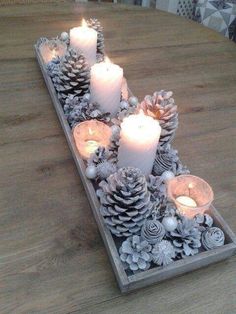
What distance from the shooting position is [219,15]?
167 centimetres

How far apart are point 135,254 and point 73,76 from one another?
470 millimetres

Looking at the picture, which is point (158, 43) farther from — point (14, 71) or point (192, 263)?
point (192, 263)

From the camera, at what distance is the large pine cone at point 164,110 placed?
0.67 m

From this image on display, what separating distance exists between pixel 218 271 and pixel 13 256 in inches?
12.8

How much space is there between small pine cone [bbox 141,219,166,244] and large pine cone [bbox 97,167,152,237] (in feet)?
0.04

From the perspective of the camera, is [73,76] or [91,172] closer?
[91,172]

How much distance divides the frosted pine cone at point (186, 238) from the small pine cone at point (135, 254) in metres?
A: 0.05

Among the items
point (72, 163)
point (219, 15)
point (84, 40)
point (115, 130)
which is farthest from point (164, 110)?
point (219, 15)

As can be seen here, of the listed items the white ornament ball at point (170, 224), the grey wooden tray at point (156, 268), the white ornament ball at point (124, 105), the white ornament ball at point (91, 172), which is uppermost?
the white ornament ball at point (124, 105)

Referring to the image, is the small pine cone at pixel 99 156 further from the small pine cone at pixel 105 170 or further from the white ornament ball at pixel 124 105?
the white ornament ball at pixel 124 105

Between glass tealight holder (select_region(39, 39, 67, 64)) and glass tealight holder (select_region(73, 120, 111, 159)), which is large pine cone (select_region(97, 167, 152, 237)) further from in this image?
glass tealight holder (select_region(39, 39, 67, 64))

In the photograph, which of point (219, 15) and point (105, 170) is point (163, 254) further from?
point (219, 15)

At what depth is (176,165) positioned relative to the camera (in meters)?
0.68

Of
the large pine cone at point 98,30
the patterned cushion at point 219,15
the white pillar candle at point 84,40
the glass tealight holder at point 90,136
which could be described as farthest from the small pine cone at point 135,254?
the patterned cushion at point 219,15
